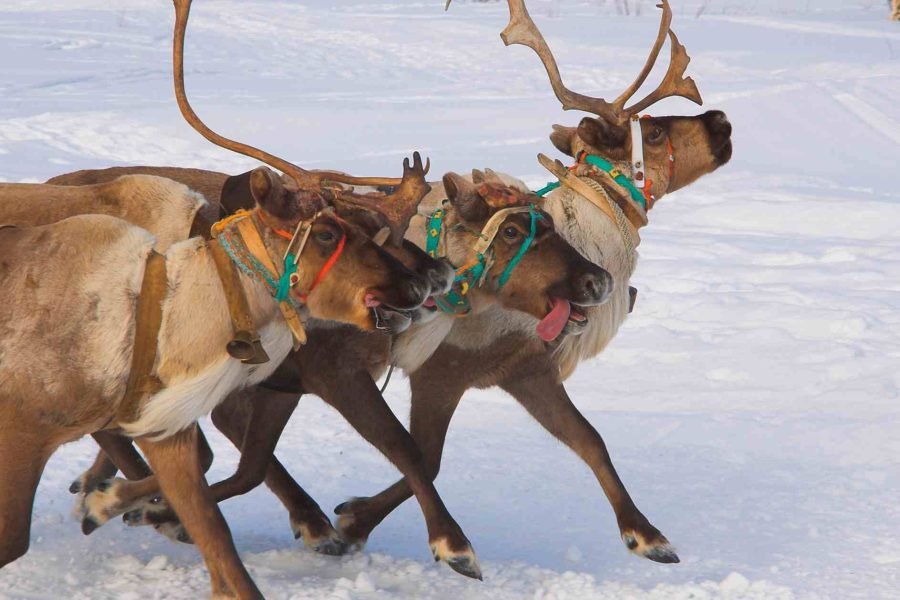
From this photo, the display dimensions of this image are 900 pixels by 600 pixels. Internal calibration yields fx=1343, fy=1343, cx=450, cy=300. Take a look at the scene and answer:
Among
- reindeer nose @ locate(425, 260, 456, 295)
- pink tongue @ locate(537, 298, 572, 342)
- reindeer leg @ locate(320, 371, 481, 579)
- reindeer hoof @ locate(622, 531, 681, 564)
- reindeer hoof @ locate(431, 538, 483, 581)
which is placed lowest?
reindeer hoof @ locate(622, 531, 681, 564)

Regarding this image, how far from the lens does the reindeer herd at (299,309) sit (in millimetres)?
3871

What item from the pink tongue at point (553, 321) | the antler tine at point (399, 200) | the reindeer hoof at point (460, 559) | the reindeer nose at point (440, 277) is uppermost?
the antler tine at point (399, 200)

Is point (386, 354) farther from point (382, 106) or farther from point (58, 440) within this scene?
point (382, 106)

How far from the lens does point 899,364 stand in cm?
745

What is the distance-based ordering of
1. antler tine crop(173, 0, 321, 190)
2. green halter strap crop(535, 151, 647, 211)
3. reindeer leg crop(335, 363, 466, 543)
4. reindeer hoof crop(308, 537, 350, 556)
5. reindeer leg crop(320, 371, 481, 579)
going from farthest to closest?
green halter strap crop(535, 151, 647, 211), reindeer leg crop(335, 363, 466, 543), reindeer hoof crop(308, 537, 350, 556), reindeer leg crop(320, 371, 481, 579), antler tine crop(173, 0, 321, 190)

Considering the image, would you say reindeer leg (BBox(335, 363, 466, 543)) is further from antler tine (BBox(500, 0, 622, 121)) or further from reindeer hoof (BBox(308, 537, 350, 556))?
antler tine (BBox(500, 0, 622, 121))

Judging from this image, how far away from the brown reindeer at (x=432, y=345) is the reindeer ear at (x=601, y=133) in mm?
466

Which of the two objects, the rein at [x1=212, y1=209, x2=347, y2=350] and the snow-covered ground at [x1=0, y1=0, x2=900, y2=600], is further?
the snow-covered ground at [x1=0, y1=0, x2=900, y2=600]

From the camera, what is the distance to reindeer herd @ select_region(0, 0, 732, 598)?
387 centimetres

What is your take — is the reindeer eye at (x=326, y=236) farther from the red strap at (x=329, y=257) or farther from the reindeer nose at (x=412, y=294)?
the reindeer nose at (x=412, y=294)

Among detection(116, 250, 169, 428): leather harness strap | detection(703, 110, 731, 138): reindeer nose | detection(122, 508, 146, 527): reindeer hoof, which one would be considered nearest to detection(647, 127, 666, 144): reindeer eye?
detection(703, 110, 731, 138): reindeer nose

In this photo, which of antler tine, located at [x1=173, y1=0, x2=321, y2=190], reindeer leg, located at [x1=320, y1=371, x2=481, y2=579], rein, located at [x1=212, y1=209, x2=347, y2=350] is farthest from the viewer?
reindeer leg, located at [x1=320, y1=371, x2=481, y2=579]

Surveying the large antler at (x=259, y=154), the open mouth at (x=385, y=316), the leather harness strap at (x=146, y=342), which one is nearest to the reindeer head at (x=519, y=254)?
the large antler at (x=259, y=154)

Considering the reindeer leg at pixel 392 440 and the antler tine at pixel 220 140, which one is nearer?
the antler tine at pixel 220 140
